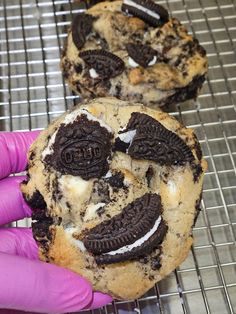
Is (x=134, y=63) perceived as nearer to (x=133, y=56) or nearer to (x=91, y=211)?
(x=133, y=56)

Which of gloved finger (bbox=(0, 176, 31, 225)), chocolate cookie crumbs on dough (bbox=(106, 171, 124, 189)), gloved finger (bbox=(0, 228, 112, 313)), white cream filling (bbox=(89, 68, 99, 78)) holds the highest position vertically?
white cream filling (bbox=(89, 68, 99, 78))

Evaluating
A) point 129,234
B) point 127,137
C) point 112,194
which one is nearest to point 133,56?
point 127,137

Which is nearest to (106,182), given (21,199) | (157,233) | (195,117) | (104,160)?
(104,160)

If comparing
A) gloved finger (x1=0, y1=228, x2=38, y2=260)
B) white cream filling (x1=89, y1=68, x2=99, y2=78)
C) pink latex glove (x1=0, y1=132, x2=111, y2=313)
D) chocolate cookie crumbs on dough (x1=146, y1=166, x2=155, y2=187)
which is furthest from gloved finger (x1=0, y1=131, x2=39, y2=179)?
chocolate cookie crumbs on dough (x1=146, y1=166, x2=155, y2=187)

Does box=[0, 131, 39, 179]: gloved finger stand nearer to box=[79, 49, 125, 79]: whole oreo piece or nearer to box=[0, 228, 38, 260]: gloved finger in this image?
box=[0, 228, 38, 260]: gloved finger

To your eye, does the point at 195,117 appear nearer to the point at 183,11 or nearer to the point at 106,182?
the point at 183,11

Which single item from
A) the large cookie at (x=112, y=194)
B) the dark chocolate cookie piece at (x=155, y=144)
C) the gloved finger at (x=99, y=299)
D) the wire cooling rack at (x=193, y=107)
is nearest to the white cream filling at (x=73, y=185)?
the large cookie at (x=112, y=194)

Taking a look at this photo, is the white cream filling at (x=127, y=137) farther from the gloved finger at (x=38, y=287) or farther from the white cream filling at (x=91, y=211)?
the gloved finger at (x=38, y=287)
